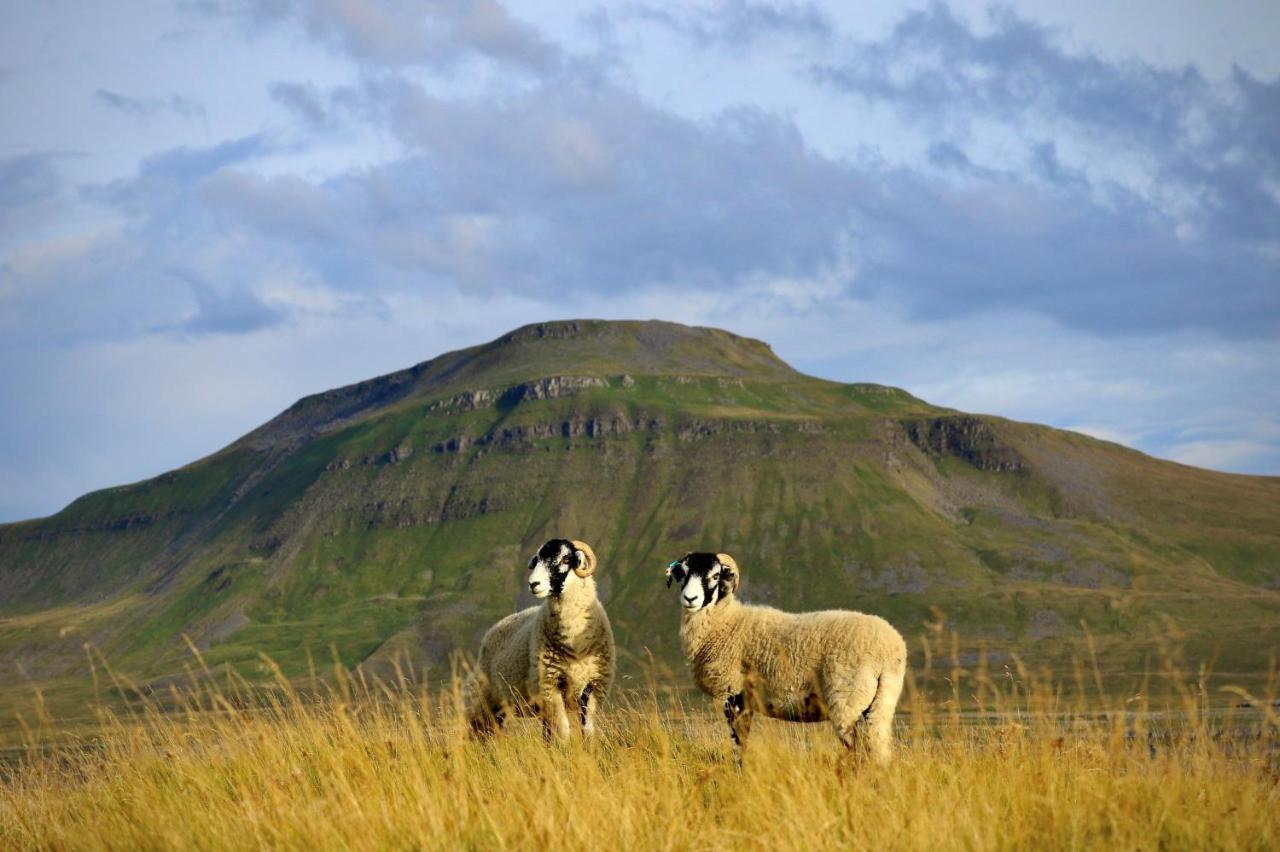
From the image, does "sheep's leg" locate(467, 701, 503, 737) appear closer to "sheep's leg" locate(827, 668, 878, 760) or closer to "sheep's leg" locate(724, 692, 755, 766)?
"sheep's leg" locate(724, 692, 755, 766)

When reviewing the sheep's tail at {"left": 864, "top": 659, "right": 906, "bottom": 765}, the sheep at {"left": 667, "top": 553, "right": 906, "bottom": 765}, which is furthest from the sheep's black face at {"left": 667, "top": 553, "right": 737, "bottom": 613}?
the sheep's tail at {"left": 864, "top": 659, "right": 906, "bottom": 765}

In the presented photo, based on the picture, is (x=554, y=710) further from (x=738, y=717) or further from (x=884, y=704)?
(x=884, y=704)

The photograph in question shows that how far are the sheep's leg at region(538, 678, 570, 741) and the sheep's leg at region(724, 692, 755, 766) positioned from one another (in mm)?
2084

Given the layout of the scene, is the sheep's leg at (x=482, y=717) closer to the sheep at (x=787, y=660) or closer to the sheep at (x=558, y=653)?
the sheep at (x=558, y=653)

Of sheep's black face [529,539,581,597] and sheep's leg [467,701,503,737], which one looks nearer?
sheep's black face [529,539,581,597]

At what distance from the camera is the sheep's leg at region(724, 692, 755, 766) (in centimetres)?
1285

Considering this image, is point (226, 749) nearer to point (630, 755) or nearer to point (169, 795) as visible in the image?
point (169, 795)

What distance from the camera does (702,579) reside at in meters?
14.8

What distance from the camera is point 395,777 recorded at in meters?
9.45

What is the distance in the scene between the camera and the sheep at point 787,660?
13.5 meters

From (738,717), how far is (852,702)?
4.44 feet

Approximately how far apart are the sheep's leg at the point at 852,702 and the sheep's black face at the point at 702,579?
1925 millimetres

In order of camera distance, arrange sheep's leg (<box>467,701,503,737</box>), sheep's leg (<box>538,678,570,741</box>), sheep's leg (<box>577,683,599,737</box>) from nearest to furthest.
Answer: sheep's leg (<box>538,678,570,741</box>)
sheep's leg (<box>577,683,599,737</box>)
sheep's leg (<box>467,701,503,737</box>)

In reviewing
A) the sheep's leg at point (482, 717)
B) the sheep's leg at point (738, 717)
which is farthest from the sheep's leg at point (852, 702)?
the sheep's leg at point (482, 717)
